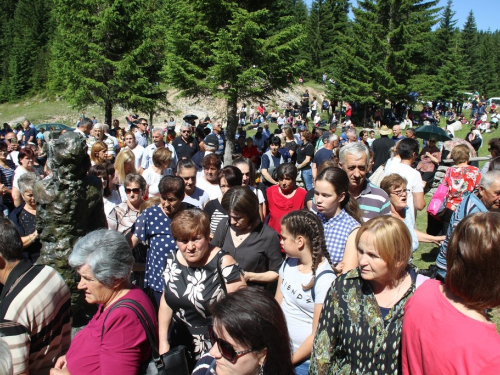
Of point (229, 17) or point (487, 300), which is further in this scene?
point (229, 17)

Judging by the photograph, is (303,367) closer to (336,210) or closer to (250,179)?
(336,210)

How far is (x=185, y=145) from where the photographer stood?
916 centimetres

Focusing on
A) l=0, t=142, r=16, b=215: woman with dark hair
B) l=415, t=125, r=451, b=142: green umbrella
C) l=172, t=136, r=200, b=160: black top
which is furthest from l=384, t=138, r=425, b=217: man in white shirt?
l=415, t=125, r=451, b=142: green umbrella

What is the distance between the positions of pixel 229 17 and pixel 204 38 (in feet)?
4.43

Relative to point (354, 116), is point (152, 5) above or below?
above

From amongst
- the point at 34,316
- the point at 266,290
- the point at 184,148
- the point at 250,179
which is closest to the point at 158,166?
the point at 250,179

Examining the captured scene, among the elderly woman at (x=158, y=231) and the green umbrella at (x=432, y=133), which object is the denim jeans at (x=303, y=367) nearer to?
the elderly woman at (x=158, y=231)

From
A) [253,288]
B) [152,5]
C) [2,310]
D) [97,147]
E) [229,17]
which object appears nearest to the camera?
[253,288]

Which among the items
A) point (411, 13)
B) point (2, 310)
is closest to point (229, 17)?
point (2, 310)

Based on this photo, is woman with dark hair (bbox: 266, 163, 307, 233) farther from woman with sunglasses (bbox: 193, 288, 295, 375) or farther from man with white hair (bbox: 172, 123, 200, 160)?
man with white hair (bbox: 172, 123, 200, 160)

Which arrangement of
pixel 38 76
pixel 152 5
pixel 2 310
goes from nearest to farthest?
pixel 2 310 < pixel 152 5 < pixel 38 76

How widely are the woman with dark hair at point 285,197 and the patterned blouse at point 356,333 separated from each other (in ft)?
9.56

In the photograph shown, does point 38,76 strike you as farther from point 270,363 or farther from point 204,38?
point 270,363

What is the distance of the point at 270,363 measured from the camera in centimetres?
184
